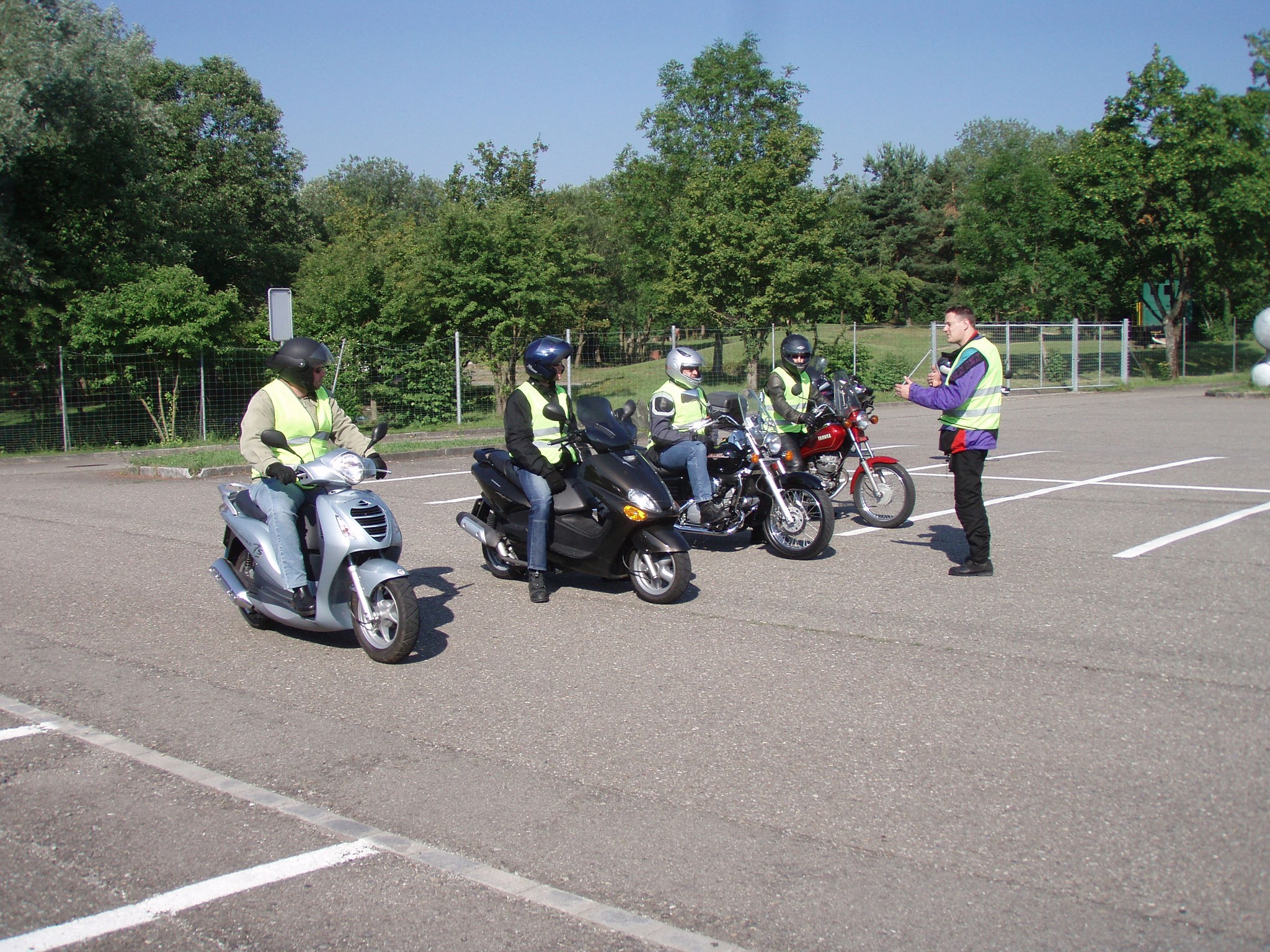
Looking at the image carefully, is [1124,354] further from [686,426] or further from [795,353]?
[686,426]

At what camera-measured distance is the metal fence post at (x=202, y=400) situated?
865 inches

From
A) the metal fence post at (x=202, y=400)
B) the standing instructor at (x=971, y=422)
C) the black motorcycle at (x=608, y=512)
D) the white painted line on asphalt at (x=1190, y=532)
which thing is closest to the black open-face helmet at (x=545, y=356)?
the black motorcycle at (x=608, y=512)

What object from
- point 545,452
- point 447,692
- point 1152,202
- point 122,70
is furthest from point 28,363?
point 1152,202

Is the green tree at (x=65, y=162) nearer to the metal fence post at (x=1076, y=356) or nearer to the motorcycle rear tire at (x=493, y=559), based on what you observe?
the motorcycle rear tire at (x=493, y=559)

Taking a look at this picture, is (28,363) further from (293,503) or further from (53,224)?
(293,503)

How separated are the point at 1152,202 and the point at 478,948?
44.4 meters

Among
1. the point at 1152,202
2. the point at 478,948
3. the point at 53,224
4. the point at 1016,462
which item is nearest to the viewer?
the point at 478,948

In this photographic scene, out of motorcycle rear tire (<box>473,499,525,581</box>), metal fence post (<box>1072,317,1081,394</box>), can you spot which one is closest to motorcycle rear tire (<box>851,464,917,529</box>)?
motorcycle rear tire (<box>473,499,525,581</box>)

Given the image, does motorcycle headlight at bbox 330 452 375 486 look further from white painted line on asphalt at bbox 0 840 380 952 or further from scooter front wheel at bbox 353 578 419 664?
white painted line on asphalt at bbox 0 840 380 952

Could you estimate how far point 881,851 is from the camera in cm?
387

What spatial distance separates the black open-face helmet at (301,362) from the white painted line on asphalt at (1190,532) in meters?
6.23

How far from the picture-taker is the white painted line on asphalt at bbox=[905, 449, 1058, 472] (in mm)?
15297

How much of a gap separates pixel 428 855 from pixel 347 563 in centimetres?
269

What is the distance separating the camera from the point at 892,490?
10.5 m
